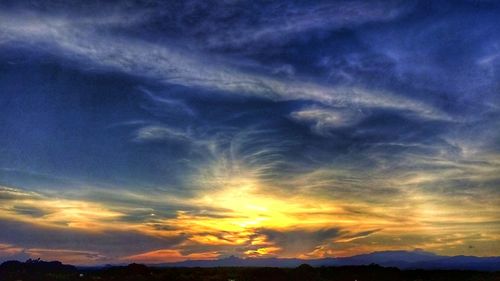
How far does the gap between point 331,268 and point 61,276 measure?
200 feet

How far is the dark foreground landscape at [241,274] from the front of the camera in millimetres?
93625

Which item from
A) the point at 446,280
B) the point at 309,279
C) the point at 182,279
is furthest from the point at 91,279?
the point at 446,280

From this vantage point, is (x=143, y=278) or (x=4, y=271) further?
(x=4, y=271)

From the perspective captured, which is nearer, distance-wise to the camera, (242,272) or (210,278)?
(210,278)

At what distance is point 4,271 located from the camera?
100 meters

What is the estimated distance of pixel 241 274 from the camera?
4028 inches

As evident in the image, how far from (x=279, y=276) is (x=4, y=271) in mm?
58347

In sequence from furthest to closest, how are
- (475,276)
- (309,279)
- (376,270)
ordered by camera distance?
(376,270) < (475,276) < (309,279)

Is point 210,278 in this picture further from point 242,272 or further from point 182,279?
point 242,272

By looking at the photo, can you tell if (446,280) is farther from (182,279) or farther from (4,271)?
(4,271)

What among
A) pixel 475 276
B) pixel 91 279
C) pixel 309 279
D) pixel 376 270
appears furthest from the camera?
pixel 376 270

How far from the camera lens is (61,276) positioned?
91.9 meters

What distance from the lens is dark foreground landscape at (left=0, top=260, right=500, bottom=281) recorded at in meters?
93.6

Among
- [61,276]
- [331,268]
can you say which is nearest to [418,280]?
[331,268]
